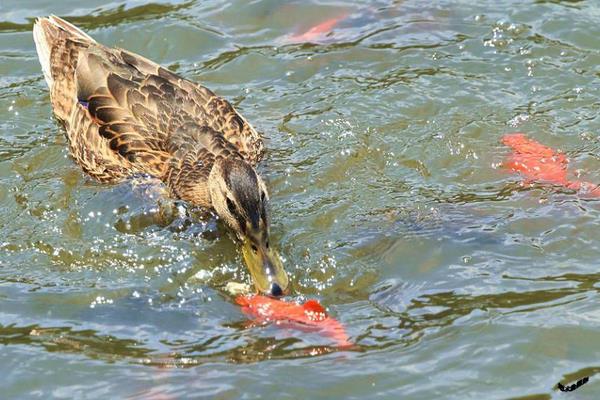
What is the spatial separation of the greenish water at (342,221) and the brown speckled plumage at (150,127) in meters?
0.22

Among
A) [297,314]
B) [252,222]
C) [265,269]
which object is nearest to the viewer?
[297,314]

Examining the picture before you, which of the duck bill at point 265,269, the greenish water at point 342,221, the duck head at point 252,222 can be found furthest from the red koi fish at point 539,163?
the duck bill at point 265,269

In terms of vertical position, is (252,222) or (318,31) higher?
(318,31)

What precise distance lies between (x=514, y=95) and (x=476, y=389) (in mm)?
3941

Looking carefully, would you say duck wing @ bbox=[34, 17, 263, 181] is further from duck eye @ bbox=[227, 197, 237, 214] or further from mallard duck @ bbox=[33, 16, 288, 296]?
duck eye @ bbox=[227, 197, 237, 214]

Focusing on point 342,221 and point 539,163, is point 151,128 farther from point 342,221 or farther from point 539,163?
point 539,163

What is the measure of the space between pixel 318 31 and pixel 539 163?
2937 mm

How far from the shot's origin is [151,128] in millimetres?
8914

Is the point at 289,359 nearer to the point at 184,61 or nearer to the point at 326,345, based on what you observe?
the point at 326,345

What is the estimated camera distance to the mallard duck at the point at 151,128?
861 centimetres

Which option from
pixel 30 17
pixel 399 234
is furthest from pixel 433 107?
pixel 30 17

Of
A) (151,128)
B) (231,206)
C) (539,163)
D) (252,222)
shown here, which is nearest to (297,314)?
(252,222)

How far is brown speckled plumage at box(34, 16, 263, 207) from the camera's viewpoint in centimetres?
873

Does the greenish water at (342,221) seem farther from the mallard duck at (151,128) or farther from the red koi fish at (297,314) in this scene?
the mallard duck at (151,128)
